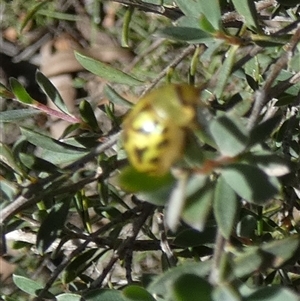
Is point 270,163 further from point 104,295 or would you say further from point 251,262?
point 104,295

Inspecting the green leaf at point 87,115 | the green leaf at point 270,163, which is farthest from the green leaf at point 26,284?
the green leaf at point 270,163

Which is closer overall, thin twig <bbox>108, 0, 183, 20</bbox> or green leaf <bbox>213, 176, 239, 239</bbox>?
green leaf <bbox>213, 176, 239, 239</bbox>

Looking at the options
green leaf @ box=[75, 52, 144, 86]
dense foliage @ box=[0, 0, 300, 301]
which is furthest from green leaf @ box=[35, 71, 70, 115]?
green leaf @ box=[75, 52, 144, 86]

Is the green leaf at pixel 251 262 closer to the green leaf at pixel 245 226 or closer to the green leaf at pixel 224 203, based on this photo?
the green leaf at pixel 224 203

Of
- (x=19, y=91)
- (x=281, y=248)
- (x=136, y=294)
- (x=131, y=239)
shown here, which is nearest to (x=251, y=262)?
(x=281, y=248)

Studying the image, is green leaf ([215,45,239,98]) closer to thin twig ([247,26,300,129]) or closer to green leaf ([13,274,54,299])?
thin twig ([247,26,300,129])

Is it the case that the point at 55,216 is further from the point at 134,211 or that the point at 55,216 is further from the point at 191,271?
the point at 191,271
